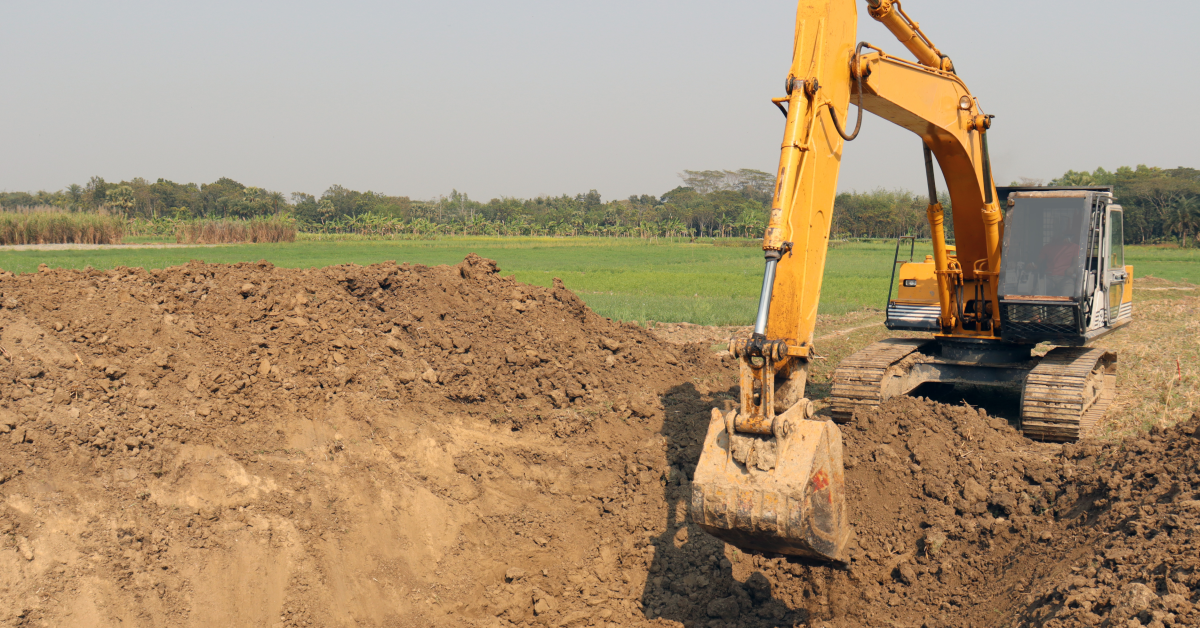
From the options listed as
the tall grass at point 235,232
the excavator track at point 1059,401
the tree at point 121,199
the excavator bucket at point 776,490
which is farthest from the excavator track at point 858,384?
the tree at point 121,199

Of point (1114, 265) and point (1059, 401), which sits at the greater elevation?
point (1114, 265)

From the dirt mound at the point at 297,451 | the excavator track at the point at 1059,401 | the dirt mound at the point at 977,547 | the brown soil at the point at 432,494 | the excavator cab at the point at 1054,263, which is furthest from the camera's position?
the excavator cab at the point at 1054,263

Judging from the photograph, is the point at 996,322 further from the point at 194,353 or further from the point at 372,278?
the point at 194,353

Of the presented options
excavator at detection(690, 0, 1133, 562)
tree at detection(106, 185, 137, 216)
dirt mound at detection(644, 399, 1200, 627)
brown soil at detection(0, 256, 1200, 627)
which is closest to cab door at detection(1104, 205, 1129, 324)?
excavator at detection(690, 0, 1133, 562)

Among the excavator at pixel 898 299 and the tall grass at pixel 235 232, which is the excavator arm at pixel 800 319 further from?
the tall grass at pixel 235 232

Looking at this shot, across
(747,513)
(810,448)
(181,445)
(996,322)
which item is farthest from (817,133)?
(181,445)

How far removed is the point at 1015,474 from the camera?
622 centimetres

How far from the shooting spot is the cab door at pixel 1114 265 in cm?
853

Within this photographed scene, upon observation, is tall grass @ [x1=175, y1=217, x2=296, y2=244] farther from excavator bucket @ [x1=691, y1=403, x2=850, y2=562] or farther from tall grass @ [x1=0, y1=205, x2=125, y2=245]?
excavator bucket @ [x1=691, y1=403, x2=850, y2=562]

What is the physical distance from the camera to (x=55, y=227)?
130ft

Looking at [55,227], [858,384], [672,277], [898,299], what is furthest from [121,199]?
[858,384]

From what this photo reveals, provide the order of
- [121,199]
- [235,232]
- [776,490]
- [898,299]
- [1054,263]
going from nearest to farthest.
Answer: [776,490] → [1054,263] → [898,299] → [235,232] → [121,199]

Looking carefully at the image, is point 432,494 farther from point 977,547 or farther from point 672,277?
point 672,277

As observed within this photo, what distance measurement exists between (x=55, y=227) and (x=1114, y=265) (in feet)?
148
